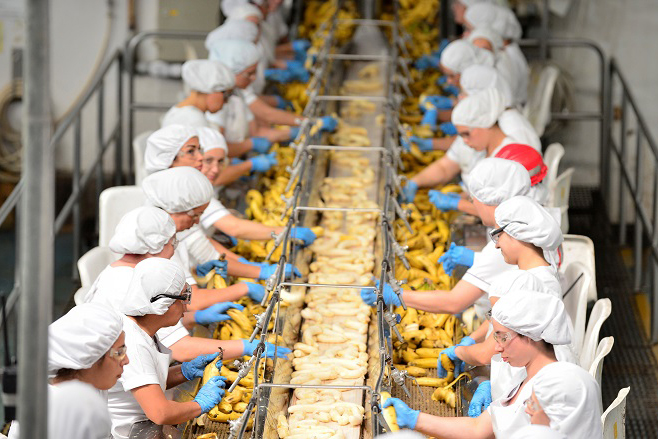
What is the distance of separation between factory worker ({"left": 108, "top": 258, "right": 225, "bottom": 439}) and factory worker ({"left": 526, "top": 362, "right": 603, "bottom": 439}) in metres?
1.37

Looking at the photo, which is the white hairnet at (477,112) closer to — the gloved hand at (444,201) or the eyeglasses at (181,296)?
the gloved hand at (444,201)

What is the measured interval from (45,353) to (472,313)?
10.1 feet

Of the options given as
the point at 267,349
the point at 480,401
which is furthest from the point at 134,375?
the point at 480,401

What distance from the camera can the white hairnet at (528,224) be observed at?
4328 mm

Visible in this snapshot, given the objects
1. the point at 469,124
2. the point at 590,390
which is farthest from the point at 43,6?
the point at 469,124

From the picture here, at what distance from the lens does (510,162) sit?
197 inches

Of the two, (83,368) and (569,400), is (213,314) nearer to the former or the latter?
(83,368)

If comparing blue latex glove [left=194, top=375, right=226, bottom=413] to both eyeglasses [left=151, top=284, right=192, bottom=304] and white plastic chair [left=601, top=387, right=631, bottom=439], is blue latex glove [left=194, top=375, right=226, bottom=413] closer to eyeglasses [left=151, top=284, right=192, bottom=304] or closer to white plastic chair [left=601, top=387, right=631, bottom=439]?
eyeglasses [left=151, top=284, right=192, bottom=304]

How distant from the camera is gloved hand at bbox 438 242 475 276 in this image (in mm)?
5180

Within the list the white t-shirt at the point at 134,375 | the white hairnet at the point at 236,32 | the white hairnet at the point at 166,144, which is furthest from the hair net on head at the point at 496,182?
the white hairnet at the point at 236,32

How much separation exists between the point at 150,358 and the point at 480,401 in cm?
144

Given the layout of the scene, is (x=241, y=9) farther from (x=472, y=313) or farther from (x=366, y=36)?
(x=472, y=313)

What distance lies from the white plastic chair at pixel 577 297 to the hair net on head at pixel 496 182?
61cm

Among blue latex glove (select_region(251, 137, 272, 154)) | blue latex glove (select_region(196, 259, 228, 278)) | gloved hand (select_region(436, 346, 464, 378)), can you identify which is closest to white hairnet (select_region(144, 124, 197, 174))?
blue latex glove (select_region(196, 259, 228, 278))
